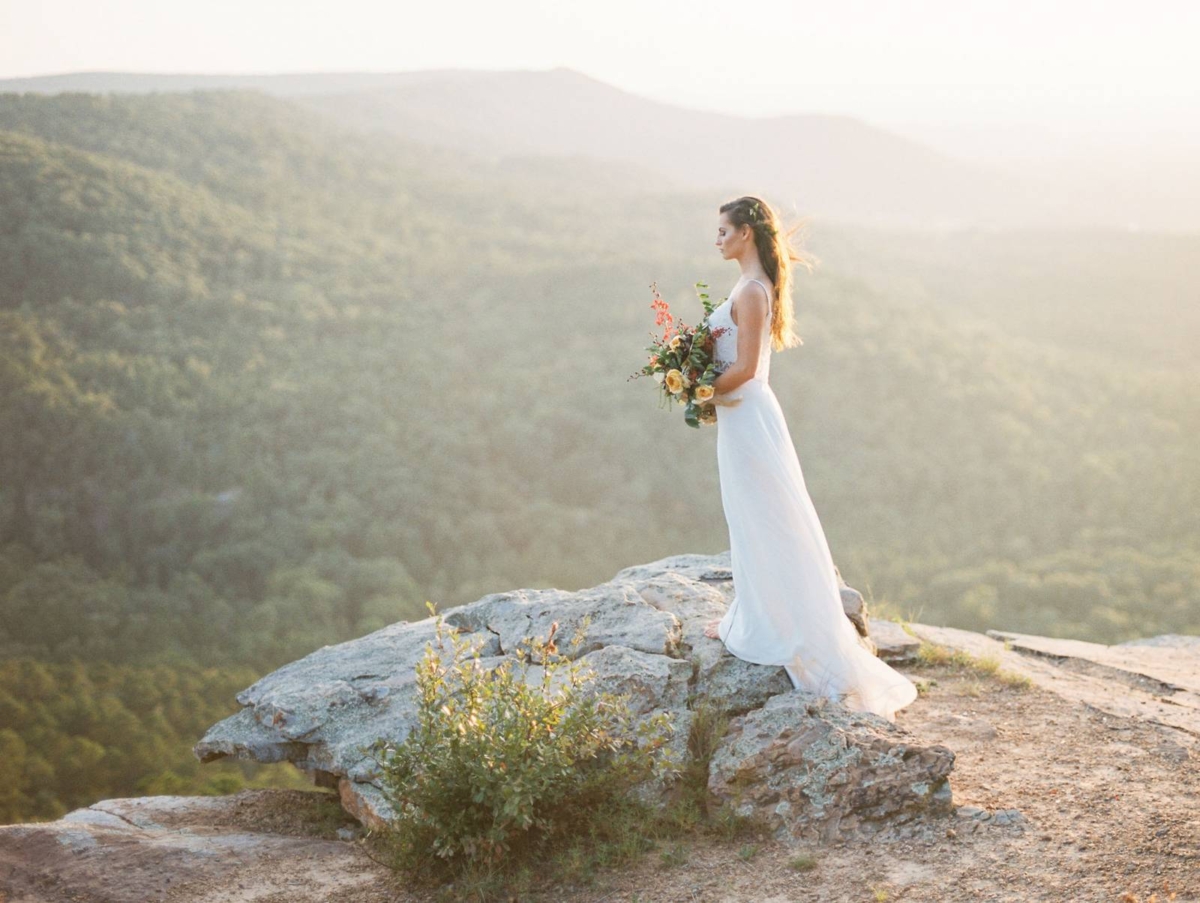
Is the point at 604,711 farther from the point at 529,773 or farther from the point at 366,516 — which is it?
the point at 366,516

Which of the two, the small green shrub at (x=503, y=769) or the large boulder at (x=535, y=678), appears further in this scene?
the large boulder at (x=535, y=678)

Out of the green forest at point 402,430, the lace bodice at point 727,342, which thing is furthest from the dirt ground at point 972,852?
the green forest at point 402,430

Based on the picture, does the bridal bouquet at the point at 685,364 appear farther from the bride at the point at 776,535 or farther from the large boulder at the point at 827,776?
the large boulder at the point at 827,776

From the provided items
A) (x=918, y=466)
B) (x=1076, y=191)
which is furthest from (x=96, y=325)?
(x=1076, y=191)

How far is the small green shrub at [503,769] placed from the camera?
434cm

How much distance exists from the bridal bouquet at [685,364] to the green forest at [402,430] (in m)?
25.4

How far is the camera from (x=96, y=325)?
194 feet

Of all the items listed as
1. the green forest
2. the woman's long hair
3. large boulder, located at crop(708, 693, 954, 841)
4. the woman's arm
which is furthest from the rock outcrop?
the green forest

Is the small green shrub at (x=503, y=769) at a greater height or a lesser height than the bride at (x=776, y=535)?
lesser

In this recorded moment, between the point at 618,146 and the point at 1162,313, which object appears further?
the point at 618,146

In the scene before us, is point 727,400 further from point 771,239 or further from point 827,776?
point 827,776

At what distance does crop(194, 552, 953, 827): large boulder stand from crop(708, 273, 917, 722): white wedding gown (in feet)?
0.64

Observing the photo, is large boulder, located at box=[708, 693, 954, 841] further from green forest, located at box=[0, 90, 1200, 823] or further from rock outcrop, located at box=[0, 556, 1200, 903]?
green forest, located at box=[0, 90, 1200, 823]

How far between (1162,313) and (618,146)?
221ft
